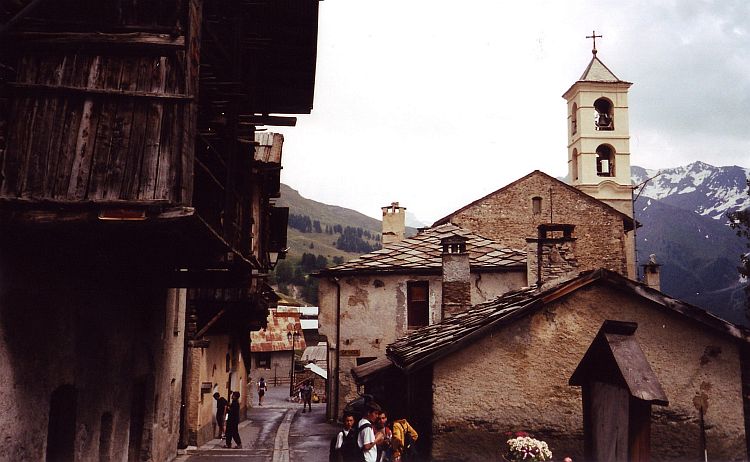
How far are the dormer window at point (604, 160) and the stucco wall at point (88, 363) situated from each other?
34.3 metres

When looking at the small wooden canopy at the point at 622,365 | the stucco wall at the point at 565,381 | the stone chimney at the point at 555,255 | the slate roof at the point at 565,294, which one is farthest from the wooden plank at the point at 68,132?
the stone chimney at the point at 555,255

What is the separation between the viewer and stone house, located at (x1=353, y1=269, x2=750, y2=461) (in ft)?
35.0

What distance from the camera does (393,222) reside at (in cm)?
3431

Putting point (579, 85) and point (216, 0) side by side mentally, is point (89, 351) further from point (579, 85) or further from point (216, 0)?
point (579, 85)

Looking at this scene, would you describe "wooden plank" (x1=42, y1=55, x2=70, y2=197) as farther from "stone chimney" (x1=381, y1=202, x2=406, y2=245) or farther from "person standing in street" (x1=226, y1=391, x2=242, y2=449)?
"stone chimney" (x1=381, y1=202, x2=406, y2=245)

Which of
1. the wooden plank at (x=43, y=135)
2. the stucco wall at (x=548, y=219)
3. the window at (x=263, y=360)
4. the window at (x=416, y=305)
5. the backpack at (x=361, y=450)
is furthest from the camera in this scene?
the window at (x=263, y=360)

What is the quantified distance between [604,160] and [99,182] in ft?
133

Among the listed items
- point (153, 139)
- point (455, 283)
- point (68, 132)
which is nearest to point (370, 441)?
point (153, 139)

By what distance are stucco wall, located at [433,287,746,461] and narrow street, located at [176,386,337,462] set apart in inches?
259

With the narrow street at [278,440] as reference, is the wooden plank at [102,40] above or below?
above

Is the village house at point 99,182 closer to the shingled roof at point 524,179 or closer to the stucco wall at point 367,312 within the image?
the stucco wall at point 367,312

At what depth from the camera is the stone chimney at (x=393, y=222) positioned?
34219 millimetres

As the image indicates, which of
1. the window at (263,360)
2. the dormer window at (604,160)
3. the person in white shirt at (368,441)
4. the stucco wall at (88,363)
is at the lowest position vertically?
the window at (263,360)

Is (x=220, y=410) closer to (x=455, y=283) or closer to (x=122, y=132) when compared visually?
(x=455, y=283)
